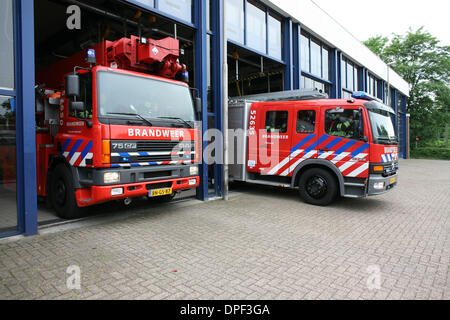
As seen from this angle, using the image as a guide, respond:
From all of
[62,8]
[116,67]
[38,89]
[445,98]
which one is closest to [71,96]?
[116,67]


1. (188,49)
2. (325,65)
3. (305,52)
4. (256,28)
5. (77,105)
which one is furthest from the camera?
(325,65)

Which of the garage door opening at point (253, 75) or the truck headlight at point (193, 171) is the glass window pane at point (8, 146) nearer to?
the truck headlight at point (193, 171)

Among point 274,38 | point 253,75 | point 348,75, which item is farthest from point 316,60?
point 348,75

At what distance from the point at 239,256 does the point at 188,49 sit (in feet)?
24.7

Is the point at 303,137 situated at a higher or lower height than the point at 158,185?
higher

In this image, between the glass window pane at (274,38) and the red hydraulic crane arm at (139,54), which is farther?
the glass window pane at (274,38)

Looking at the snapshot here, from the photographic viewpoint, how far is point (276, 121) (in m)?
7.63

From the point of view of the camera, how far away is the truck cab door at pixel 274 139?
7426 millimetres

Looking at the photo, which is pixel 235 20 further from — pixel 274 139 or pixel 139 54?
pixel 139 54

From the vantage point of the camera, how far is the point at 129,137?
4906mm

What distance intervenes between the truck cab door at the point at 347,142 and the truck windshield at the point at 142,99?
317 centimetres

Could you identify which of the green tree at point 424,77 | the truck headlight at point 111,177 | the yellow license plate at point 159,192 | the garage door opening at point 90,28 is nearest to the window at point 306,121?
the garage door opening at point 90,28

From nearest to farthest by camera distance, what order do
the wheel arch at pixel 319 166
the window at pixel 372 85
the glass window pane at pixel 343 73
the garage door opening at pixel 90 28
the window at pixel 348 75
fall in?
1. the wheel arch at pixel 319 166
2. the garage door opening at pixel 90 28
3. the glass window pane at pixel 343 73
4. the window at pixel 348 75
5. the window at pixel 372 85
